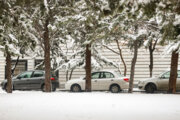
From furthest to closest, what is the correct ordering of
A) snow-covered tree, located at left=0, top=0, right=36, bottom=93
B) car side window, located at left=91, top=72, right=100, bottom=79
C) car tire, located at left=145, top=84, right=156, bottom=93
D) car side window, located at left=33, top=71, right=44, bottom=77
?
car side window, located at left=33, top=71, right=44, bottom=77 < car side window, located at left=91, top=72, right=100, bottom=79 < car tire, located at left=145, top=84, right=156, bottom=93 < snow-covered tree, located at left=0, top=0, right=36, bottom=93

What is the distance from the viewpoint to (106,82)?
1778 cm

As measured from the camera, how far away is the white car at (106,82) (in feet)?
57.2

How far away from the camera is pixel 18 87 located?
1934cm

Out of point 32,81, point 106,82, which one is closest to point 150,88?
point 106,82

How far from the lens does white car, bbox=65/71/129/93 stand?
17.4m

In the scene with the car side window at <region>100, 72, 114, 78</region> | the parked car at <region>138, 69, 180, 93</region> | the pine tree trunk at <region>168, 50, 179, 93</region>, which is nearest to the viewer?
the pine tree trunk at <region>168, 50, 179, 93</region>

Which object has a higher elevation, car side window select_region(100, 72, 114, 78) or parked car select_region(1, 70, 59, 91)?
car side window select_region(100, 72, 114, 78)

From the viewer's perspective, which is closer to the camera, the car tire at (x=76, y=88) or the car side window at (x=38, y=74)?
the car tire at (x=76, y=88)

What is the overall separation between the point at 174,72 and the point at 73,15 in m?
5.53

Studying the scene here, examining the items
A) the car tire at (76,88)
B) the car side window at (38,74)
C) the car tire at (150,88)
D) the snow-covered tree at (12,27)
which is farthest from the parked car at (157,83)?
the snow-covered tree at (12,27)

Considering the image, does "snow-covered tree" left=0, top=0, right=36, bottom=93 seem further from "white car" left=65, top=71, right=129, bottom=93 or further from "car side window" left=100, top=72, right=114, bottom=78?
"car side window" left=100, top=72, right=114, bottom=78

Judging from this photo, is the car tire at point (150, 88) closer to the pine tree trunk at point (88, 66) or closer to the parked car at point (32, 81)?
the pine tree trunk at point (88, 66)

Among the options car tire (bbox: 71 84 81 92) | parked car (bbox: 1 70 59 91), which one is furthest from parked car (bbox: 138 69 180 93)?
parked car (bbox: 1 70 59 91)

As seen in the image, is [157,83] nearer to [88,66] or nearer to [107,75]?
[107,75]
